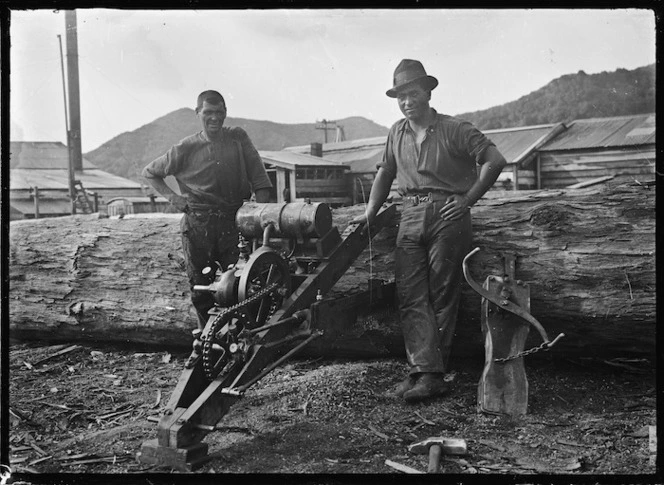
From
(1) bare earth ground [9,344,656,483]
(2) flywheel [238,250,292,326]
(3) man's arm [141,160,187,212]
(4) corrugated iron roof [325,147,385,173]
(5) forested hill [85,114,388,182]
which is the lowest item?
(1) bare earth ground [9,344,656,483]

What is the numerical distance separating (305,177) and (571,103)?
7.04 metres

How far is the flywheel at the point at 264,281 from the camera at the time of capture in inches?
139

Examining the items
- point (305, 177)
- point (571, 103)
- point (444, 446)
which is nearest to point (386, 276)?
point (444, 446)

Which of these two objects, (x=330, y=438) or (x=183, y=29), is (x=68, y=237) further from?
(x=330, y=438)

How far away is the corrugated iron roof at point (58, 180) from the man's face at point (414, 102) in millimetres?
16807

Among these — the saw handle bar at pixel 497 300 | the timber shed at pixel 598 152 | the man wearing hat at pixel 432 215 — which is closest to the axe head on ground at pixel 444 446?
the man wearing hat at pixel 432 215

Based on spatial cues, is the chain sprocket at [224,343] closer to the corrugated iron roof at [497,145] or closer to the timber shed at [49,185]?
the corrugated iron roof at [497,145]

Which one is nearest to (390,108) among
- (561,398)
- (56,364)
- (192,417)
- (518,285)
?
(518,285)

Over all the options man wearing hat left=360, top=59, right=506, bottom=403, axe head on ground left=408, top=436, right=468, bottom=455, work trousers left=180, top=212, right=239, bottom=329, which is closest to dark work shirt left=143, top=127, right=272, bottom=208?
Answer: work trousers left=180, top=212, right=239, bottom=329

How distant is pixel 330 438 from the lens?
3602mm

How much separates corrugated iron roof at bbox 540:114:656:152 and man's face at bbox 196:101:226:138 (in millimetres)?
9204

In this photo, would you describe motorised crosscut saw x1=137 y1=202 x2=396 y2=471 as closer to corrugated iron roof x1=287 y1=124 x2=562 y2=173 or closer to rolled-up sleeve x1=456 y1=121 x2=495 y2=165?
rolled-up sleeve x1=456 y1=121 x2=495 y2=165

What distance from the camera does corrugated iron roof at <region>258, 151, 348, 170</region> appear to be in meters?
12.9

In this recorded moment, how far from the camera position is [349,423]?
3828mm
